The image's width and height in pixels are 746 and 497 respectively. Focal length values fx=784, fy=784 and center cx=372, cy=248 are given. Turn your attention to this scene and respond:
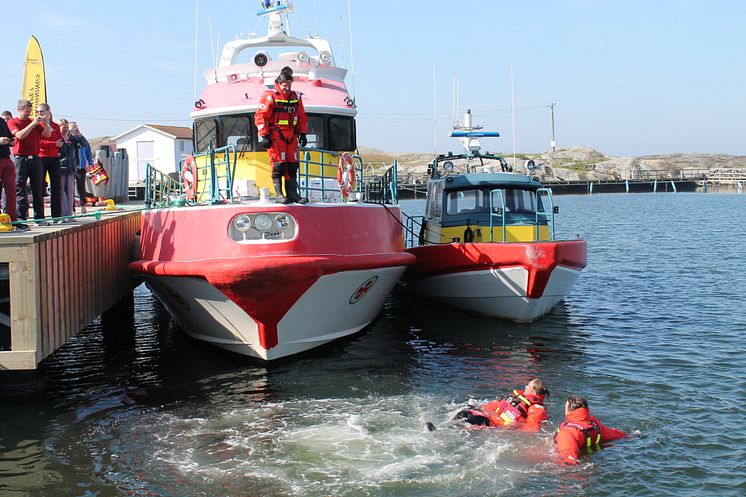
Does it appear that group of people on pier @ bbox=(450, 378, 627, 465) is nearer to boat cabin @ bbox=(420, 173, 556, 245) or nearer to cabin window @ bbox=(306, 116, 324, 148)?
cabin window @ bbox=(306, 116, 324, 148)

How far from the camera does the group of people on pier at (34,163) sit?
10.6m

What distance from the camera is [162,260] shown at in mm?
11320

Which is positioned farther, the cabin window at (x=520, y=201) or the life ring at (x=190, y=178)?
the cabin window at (x=520, y=201)

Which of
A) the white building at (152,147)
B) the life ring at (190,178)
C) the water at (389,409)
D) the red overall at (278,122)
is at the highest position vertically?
the white building at (152,147)

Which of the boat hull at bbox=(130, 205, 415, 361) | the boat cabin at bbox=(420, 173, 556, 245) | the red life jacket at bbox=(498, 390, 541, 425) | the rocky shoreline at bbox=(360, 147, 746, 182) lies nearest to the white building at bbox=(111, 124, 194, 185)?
the rocky shoreline at bbox=(360, 147, 746, 182)

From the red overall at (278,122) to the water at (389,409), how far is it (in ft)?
10.3

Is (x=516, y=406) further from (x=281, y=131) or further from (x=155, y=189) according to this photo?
(x=155, y=189)

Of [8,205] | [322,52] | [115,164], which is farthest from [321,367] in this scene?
[115,164]

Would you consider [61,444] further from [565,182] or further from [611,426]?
[565,182]

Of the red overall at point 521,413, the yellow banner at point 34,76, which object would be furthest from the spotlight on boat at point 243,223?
the yellow banner at point 34,76

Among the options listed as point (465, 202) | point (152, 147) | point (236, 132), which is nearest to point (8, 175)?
point (236, 132)

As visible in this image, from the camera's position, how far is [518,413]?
29.5ft

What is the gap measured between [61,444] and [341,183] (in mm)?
5253

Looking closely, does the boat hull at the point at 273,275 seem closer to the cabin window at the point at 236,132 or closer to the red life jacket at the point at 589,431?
the cabin window at the point at 236,132
